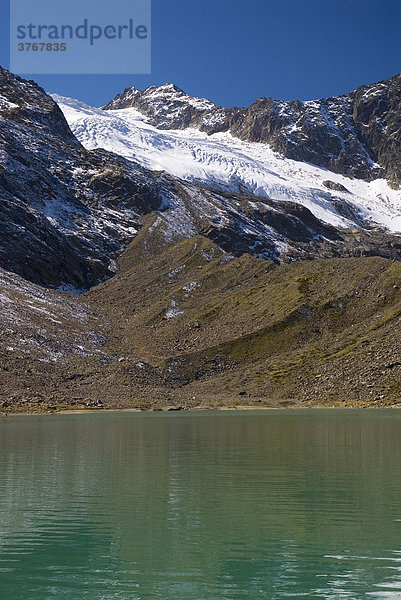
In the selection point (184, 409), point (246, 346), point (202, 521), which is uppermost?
point (246, 346)

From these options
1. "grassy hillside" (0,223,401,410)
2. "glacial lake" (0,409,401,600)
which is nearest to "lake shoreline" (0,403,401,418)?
"grassy hillside" (0,223,401,410)

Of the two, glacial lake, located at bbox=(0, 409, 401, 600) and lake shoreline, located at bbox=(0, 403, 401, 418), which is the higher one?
glacial lake, located at bbox=(0, 409, 401, 600)

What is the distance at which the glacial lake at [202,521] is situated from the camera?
20.2 m

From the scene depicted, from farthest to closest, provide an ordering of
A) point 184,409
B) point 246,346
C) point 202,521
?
point 246,346, point 184,409, point 202,521

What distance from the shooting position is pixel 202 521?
28.1 meters

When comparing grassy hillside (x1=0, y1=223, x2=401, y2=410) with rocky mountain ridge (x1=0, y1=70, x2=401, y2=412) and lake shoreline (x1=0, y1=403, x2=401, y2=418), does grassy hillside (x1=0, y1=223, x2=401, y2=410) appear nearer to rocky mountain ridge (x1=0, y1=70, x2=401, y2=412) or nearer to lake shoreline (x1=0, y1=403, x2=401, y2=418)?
rocky mountain ridge (x1=0, y1=70, x2=401, y2=412)

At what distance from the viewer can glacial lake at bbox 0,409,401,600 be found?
66.2ft

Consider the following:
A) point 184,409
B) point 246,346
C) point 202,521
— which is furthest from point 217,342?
point 202,521

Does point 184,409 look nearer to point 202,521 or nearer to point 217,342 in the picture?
point 217,342

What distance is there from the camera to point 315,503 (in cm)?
3122

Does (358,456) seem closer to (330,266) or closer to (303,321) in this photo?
(303,321)

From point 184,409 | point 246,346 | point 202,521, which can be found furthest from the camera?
point 246,346

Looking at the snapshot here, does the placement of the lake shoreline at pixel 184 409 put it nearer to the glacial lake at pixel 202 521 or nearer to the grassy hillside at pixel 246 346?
the grassy hillside at pixel 246 346

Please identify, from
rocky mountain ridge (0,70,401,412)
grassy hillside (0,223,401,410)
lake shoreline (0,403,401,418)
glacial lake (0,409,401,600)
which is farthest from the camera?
grassy hillside (0,223,401,410)
